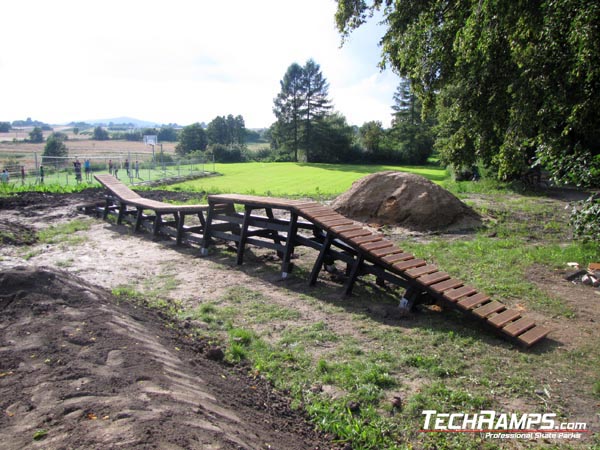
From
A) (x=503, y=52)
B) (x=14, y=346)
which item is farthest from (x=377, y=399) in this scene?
(x=503, y=52)

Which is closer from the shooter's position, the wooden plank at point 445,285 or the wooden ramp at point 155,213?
the wooden plank at point 445,285

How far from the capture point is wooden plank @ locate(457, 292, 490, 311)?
522 cm

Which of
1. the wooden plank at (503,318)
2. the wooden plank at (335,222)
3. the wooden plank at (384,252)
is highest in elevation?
the wooden plank at (335,222)

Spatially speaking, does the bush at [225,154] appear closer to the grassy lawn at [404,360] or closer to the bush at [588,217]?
the bush at [588,217]

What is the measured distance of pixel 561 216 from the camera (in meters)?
13.0

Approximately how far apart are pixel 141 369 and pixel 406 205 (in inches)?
366

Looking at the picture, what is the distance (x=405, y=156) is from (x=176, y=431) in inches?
2505

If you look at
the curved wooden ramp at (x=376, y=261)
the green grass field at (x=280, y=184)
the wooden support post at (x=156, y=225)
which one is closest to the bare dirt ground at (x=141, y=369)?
the curved wooden ramp at (x=376, y=261)

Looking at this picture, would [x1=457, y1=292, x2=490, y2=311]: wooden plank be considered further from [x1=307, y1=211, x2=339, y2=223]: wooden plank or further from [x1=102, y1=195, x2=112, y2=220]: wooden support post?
[x1=102, y1=195, x2=112, y2=220]: wooden support post

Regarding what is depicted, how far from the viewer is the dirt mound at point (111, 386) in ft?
8.25

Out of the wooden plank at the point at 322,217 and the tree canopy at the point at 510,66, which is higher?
the tree canopy at the point at 510,66

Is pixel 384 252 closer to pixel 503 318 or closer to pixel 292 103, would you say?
pixel 503 318

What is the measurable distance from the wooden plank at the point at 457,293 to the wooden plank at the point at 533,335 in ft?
2.69

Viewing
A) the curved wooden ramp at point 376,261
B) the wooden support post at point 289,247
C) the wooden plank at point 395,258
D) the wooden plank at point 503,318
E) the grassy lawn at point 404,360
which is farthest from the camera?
the wooden support post at point 289,247
